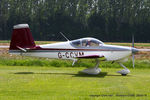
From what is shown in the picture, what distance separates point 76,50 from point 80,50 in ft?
0.65

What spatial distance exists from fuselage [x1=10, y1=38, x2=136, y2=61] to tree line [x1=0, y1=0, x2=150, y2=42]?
54880mm

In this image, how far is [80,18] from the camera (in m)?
73.7

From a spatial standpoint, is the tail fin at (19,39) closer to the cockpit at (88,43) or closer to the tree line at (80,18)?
the cockpit at (88,43)

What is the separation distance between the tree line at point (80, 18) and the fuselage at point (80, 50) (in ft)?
180

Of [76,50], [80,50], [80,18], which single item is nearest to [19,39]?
[76,50]

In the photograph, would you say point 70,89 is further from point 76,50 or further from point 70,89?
point 76,50

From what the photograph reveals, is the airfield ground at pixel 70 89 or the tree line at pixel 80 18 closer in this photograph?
the airfield ground at pixel 70 89

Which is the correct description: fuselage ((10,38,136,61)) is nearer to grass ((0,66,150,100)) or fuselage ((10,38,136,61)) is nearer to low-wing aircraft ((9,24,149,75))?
low-wing aircraft ((9,24,149,75))

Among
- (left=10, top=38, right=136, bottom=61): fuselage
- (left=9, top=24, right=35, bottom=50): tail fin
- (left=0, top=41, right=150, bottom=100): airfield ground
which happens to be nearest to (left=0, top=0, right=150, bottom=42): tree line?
(left=9, top=24, right=35, bottom=50): tail fin

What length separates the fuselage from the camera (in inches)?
538

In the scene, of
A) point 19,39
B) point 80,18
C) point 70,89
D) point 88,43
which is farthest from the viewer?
point 80,18

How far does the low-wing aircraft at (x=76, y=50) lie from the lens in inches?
537

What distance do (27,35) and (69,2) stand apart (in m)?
66.1

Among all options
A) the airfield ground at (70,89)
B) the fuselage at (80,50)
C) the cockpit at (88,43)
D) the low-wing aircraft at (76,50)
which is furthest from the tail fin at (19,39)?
the airfield ground at (70,89)
